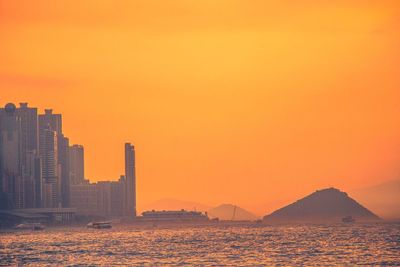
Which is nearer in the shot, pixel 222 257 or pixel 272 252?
pixel 222 257

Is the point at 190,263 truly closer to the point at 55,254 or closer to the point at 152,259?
the point at 152,259

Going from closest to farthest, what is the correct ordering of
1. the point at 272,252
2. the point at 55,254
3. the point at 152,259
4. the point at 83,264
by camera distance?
the point at 83,264 < the point at 152,259 < the point at 272,252 < the point at 55,254

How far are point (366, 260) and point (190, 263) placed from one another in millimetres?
24172

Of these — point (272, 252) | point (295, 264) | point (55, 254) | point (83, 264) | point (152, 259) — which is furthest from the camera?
point (55, 254)

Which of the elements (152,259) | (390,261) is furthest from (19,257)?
(390,261)

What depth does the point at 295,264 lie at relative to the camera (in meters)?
125

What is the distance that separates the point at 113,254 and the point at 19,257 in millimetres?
15481

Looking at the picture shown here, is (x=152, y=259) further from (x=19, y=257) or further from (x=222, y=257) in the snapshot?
(x=19, y=257)

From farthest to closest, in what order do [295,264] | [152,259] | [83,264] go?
[152,259]
[83,264]
[295,264]

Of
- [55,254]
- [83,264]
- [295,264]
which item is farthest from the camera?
[55,254]

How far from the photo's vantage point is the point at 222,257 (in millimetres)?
145625

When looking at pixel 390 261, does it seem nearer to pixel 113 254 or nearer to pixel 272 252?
pixel 272 252

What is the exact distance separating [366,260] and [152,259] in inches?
1266

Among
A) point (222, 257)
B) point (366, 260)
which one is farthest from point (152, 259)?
point (366, 260)
